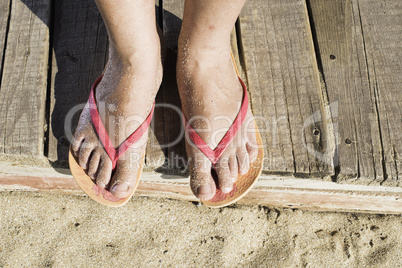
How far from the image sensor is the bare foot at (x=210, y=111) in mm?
1357

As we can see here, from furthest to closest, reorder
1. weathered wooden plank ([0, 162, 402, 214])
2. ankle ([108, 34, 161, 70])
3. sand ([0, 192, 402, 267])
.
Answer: sand ([0, 192, 402, 267]) < weathered wooden plank ([0, 162, 402, 214]) < ankle ([108, 34, 161, 70])

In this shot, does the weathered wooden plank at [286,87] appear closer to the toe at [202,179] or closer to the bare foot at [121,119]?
the toe at [202,179]

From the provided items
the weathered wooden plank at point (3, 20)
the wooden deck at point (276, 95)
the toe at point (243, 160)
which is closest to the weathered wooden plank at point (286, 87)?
the wooden deck at point (276, 95)

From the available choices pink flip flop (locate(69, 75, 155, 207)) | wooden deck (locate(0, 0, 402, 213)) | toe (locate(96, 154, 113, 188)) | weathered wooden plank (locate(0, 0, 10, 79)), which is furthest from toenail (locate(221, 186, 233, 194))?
weathered wooden plank (locate(0, 0, 10, 79))

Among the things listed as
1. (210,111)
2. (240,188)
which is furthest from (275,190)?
(210,111)

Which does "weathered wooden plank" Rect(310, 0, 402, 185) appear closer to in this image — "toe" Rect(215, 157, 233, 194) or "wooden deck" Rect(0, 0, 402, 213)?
"wooden deck" Rect(0, 0, 402, 213)

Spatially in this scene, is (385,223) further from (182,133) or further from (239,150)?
(182,133)

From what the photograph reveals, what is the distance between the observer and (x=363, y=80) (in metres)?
1.59

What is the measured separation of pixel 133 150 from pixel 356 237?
140cm

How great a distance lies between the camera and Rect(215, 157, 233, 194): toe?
1363mm

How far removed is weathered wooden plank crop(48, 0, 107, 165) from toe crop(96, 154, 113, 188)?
23cm

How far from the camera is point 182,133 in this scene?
1.48m

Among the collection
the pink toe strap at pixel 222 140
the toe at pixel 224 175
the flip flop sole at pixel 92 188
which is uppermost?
the pink toe strap at pixel 222 140

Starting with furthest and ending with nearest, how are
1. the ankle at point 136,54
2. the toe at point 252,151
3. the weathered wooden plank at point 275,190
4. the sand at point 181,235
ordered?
1. the sand at point 181,235
2. the weathered wooden plank at point 275,190
3. the toe at point 252,151
4. the ankle at point 136,54
